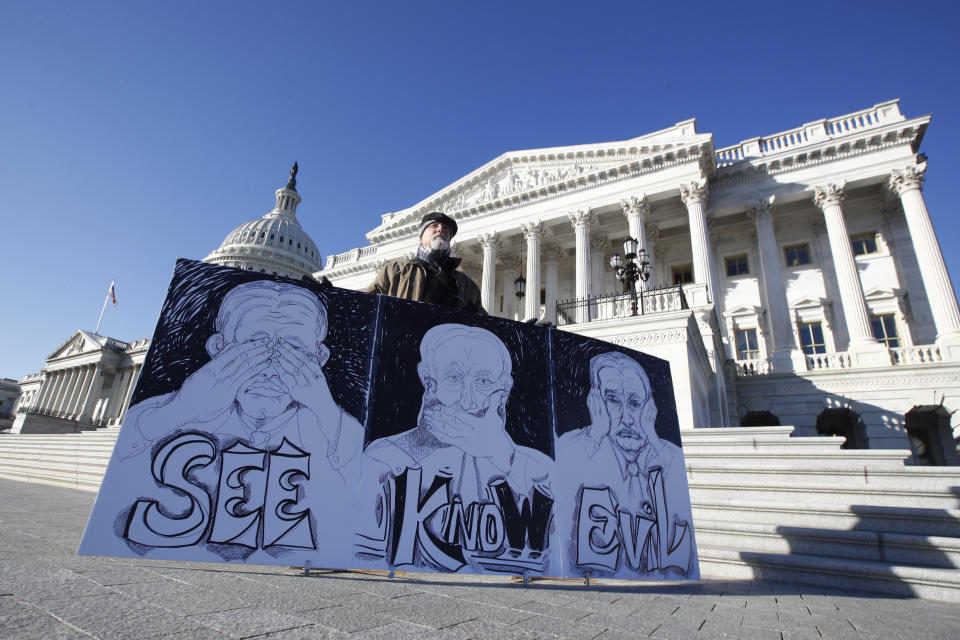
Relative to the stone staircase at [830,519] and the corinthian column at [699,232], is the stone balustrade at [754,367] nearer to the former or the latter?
the corinthian column at [699,232]

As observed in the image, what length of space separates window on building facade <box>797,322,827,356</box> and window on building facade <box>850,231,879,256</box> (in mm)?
4971

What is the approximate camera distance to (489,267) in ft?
96.1

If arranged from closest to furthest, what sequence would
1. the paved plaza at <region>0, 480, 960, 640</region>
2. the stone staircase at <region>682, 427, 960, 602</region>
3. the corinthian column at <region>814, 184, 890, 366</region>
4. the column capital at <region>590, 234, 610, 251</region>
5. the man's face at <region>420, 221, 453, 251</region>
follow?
the paved plaza at <region>0, 480, 960, 640</region>
the stone staircase at <region>682, 427, 960, 602</region>
the man's face at <region>420, 221, 453, 251</region>
the corinthian column at <region>814, 184, 890, 366</region>
the column capital at <region>590, 234, 610, 251</region>

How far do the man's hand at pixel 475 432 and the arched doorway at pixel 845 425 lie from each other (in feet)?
72.7

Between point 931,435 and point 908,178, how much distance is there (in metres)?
12.1

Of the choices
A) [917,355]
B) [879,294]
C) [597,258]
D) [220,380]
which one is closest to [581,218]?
[597,258]

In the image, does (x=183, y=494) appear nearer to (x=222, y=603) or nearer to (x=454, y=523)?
(x=222, y=603)

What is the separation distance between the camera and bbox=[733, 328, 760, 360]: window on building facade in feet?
82.0

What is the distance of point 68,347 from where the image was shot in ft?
220

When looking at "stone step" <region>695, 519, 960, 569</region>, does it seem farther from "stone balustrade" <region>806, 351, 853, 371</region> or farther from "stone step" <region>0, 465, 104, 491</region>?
"stone balustrade" <region>806, 351, 853, 371</region>

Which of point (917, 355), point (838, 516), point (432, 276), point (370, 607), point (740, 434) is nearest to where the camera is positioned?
point (370, 607)

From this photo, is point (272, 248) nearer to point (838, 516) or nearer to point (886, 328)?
point (886, 328)

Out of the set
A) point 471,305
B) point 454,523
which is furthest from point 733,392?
point 454,523

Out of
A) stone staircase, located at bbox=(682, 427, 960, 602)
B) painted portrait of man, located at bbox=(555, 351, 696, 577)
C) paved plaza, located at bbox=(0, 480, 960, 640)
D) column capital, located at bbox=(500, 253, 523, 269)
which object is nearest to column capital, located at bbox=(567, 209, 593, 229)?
column capital, located at bbox=(500, 253, 523, 269)
